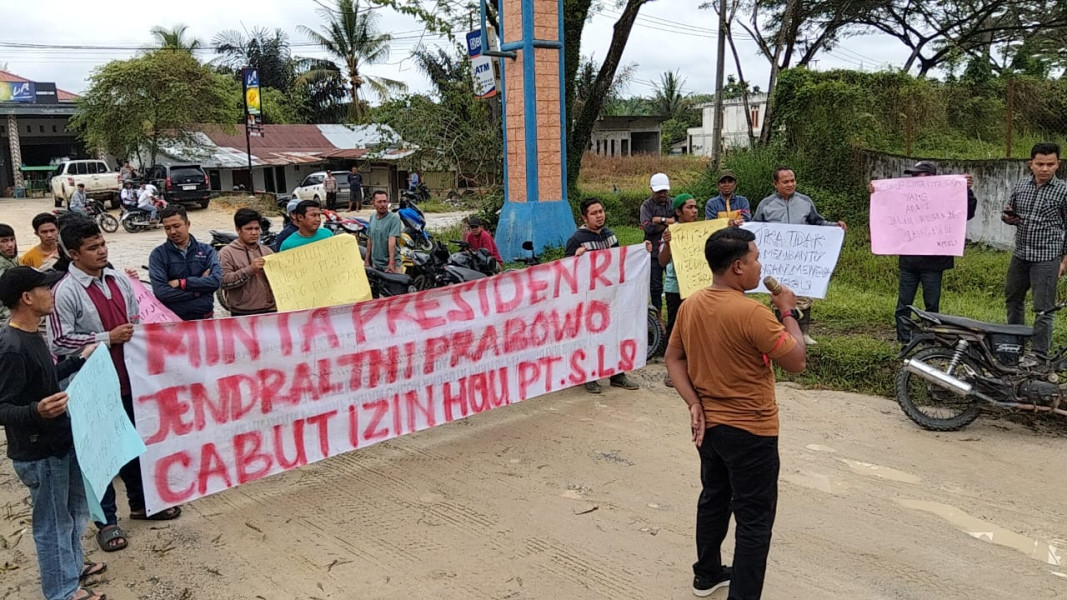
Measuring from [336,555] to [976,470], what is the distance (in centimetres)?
396

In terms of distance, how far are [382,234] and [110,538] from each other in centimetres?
539

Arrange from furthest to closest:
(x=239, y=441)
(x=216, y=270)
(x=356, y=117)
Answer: (x=356, y=117), (x=216, y=270), (x=239, y=441)

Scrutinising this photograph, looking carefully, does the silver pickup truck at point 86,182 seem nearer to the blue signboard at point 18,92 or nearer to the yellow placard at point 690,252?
the blue signboard at point 18,92

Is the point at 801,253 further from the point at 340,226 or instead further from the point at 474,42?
the point at 474,42

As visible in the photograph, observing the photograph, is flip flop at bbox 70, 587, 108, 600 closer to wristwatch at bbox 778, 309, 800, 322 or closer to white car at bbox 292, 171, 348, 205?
wristwatch at bbox 778, 309, 800, 322

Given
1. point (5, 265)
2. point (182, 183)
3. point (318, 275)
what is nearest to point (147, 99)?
point (182, 183)

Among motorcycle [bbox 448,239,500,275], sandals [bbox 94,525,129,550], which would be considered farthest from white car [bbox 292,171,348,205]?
sandals [bbox 94,525,129,550]

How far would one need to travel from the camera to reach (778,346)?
296cm

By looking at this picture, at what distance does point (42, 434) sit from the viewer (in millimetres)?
3355

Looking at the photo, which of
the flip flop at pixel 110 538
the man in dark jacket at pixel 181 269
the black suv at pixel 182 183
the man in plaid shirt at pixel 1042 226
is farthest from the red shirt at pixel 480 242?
the black suv at pixel 182 183

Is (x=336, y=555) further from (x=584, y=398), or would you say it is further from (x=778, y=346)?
(x=584, y=398)

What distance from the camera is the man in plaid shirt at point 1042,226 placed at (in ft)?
19.0

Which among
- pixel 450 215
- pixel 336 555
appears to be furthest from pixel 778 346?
pixel 450 215

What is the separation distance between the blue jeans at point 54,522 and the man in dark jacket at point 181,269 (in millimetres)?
1814
